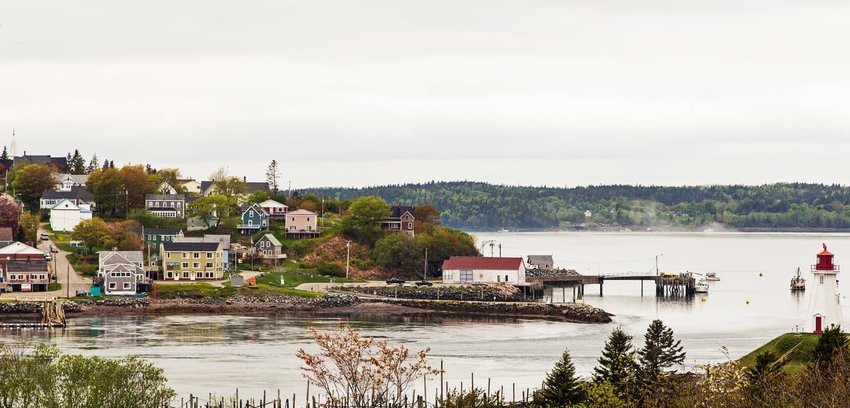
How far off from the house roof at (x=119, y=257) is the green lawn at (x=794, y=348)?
2040 inches

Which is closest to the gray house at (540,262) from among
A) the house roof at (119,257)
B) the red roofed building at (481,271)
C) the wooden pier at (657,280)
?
the wooden pier at (657,280)

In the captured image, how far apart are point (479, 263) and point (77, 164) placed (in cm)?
6503

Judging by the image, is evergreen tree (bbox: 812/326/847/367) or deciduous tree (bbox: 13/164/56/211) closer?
evergreen tree (bbox: 812/326/847/367)

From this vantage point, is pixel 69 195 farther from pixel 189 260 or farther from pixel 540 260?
pixel 540 260

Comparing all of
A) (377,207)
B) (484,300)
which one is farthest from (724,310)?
(377,207)

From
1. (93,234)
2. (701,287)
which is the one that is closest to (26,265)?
(93,234)

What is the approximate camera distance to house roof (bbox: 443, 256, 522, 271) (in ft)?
341

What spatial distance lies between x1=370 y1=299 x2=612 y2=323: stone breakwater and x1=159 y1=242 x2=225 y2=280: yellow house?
1500 cm

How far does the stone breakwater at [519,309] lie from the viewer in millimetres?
83812

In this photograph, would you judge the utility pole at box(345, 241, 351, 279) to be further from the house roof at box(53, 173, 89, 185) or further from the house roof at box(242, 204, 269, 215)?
the house roof at box(53, 173, 89, 185)

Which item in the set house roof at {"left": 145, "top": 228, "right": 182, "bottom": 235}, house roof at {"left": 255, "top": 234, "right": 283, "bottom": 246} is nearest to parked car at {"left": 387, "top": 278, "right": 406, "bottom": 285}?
house roof at {"left": 255, "top": 234, "right": 283, "bottom": 246}

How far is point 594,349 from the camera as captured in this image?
218 feet

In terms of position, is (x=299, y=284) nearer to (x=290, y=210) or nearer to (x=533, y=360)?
(x=290, y=210)

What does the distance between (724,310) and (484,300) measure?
16941mm
